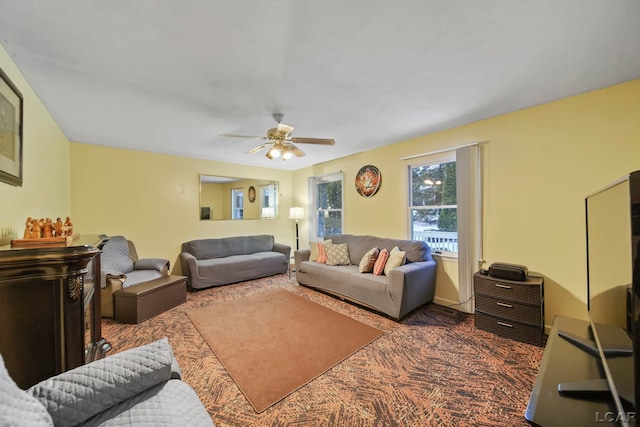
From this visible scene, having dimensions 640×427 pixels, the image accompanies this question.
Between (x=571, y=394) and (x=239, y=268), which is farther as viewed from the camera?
(x=239, y=268)

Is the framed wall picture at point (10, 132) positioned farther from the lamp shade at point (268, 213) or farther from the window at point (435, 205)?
the window at point (435, 205)

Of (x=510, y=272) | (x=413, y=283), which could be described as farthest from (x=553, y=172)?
(x=413, y=283)

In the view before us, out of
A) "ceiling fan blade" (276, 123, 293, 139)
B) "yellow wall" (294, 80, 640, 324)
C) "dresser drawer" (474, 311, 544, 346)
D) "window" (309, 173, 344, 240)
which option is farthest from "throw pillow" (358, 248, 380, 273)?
"ceiling fan blade" (276, 123, 293, 139)

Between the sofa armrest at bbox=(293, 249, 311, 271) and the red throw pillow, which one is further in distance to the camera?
the sofa armrest at bbox=(293, 249, 311, 271)

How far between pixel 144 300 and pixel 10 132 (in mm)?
2005

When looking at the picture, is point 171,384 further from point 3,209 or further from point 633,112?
point 633,112

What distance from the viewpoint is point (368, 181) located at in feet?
14.3

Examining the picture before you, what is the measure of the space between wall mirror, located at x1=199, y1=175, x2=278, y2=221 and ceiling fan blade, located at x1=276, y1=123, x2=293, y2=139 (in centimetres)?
293

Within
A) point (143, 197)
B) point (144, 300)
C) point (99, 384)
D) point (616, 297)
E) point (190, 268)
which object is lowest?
point (144, 300)

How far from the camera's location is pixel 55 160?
2904 millimetres

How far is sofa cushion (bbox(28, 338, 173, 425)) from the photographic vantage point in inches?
35.0

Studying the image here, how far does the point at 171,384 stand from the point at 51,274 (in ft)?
2.83

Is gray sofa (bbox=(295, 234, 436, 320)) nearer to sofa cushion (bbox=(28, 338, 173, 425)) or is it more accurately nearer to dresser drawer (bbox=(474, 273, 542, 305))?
dresser drawer (bbox=(474, 273, 542, 305))

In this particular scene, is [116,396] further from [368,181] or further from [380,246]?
[368,181]
